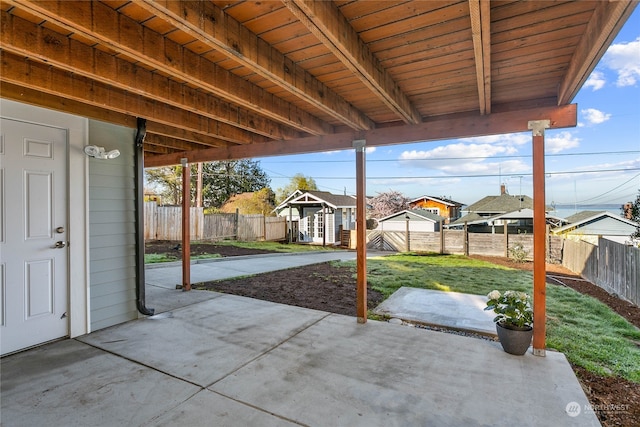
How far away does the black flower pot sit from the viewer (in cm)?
272

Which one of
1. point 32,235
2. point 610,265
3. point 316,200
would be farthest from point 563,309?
point 316,200

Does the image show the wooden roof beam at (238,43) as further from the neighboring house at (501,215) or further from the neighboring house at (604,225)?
the neighboring house at (604,225)

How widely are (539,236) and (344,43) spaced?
2.45 m

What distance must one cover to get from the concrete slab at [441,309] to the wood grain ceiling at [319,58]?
85.5 inches

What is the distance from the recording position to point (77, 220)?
3.12 meters

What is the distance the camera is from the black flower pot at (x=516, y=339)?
272cm

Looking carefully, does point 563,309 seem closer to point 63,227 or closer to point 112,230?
point 112,230

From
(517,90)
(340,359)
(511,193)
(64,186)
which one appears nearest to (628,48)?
(517,90)

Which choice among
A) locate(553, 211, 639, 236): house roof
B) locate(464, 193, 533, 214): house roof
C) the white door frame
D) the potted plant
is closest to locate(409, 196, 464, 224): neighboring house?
locate(464, 193, 533, 214): house roof

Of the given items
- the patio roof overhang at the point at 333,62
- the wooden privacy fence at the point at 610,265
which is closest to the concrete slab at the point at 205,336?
the patio roof overhang at the point at 333,62

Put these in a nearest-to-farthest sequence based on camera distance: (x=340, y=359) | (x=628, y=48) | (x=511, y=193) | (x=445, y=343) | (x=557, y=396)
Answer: (x=557, y=396) → (x=340, y=359) → (x=445, y=343) → (x=628, y=48) → (x=511, y=193)

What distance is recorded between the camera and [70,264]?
3.07 metres

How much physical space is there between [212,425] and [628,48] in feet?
26.1

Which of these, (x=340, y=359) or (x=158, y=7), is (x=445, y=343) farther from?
(x=158, y=7)
